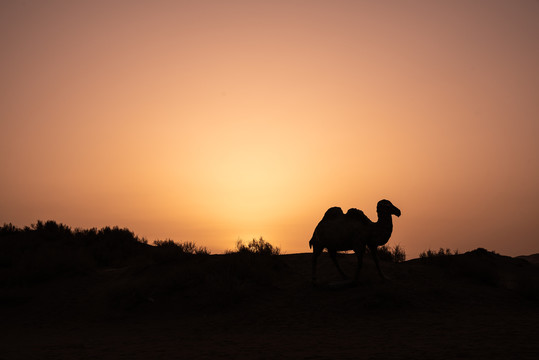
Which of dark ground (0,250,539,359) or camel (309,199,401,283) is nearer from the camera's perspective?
dark ground (0,250,539,359)

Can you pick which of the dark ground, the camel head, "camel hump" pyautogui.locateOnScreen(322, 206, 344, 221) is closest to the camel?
the camel head

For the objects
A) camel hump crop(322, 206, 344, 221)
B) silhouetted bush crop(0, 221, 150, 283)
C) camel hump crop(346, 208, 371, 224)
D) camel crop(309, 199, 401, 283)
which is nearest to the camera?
camel crop(309, 199, 401, 283)

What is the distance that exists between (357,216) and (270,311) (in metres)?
4.13

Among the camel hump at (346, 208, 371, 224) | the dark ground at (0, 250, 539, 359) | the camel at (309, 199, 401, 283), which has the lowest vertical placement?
the dark ground at (0, 250, 539, 359)

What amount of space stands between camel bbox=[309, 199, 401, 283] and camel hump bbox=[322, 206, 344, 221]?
0.85 feet

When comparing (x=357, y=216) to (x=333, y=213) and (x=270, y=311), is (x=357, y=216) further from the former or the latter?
(x=270, y=311)

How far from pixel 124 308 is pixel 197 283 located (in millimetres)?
2497

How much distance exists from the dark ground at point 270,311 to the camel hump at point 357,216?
1.99 m

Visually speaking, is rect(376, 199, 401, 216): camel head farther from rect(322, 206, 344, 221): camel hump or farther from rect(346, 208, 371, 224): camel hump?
rect(322, 206, 344, 221): camel hump

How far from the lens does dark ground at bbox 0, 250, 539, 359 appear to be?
10383mm

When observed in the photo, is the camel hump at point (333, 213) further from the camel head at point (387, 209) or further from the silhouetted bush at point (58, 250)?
the silhouetted bush at point (58, 250)

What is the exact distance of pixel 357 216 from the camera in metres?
15.7

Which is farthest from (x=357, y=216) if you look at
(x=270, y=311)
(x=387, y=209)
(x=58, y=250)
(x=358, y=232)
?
(x=58, y=250)

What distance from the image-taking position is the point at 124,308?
619 inches
